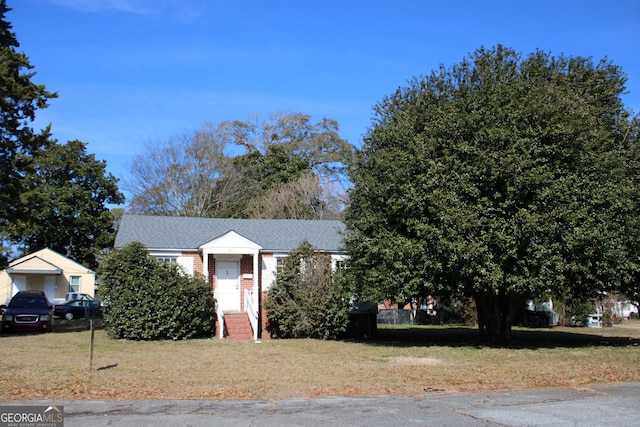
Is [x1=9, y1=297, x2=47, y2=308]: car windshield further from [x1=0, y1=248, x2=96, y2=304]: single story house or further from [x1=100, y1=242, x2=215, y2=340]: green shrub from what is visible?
[x1=0, y1=248, x2=96, y2=304]: single story house

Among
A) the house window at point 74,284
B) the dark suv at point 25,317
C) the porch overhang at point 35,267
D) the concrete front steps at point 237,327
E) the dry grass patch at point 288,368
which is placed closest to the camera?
the dry grass patch at point 288,368

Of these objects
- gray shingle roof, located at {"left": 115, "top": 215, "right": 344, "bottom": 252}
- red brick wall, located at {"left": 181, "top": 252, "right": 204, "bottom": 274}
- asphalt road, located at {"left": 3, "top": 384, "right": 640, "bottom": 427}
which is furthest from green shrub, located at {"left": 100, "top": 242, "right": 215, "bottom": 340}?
asphalt road, located at {"left": 3, "top": 384, "right": 640, "bottom": 427}

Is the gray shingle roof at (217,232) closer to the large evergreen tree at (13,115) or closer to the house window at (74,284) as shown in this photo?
the large evergreen tree at (13,115)

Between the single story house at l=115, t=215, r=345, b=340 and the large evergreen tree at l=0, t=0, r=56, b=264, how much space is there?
4.83 meters

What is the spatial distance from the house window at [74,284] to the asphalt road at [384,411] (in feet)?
120

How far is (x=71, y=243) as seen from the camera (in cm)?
5028

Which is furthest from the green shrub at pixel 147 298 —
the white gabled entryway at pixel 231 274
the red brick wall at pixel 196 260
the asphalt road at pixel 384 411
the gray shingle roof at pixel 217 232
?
the asphalt road at pixel 384 411

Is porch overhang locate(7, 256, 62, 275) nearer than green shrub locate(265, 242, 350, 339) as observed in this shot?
No

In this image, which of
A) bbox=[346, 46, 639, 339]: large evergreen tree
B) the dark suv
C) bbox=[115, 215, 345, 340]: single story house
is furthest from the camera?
bbox=[115, 215, 345, 340]: single story house

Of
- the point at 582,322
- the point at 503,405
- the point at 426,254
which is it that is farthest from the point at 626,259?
the point at 582,322

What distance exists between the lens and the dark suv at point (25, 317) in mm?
22766

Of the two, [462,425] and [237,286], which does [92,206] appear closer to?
[237,286]

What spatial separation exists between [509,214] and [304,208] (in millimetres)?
28867

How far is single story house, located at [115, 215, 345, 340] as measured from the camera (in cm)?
2297
